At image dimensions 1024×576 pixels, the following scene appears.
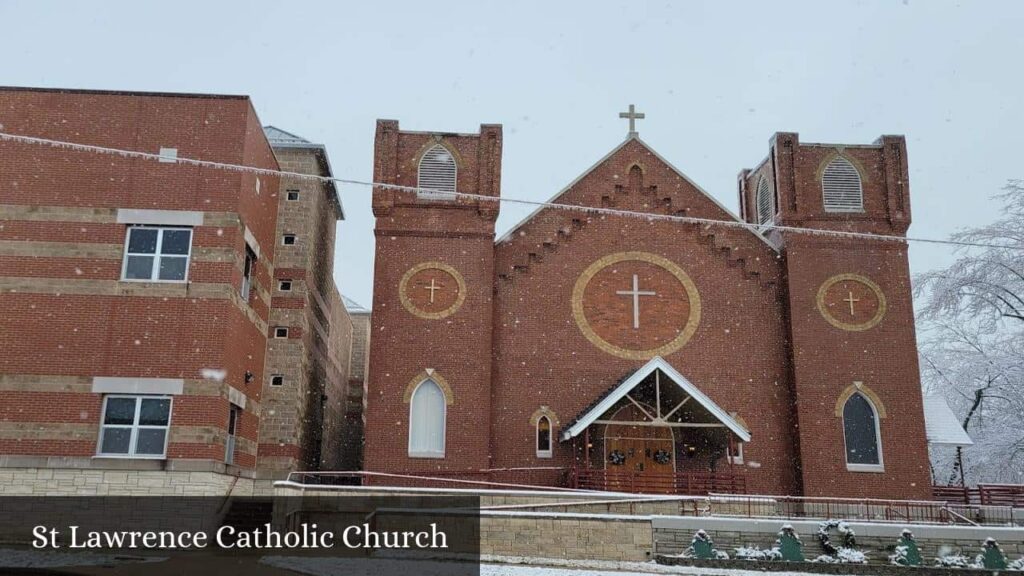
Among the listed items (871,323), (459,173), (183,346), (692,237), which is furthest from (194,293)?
(871,323)

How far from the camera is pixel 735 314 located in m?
27.0

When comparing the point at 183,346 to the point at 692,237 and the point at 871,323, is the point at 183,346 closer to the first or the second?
the point at 692,237

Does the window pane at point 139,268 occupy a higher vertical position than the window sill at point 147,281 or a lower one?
higher

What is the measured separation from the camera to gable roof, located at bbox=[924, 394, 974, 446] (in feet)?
88.9

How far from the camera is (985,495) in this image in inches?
1026

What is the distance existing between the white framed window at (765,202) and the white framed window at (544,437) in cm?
893

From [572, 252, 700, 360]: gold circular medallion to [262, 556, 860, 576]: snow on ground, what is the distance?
9471 millimetres

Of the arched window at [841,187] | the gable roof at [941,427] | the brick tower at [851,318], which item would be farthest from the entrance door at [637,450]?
the arched window at [841,187]

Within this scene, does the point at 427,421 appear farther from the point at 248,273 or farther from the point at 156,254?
the point at 156,254

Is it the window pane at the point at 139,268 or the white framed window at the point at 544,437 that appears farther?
the white framed window at the point at 544,437

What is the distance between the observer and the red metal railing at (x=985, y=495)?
84.2 ft

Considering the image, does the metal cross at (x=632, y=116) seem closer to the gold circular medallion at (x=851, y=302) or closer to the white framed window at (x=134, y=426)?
the gold circular medallion at (x=851, y=302)

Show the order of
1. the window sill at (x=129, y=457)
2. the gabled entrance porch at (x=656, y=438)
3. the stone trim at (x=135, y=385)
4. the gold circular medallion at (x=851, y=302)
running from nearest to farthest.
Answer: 1. the window sill at (x=129, y=457)
2. the stone trim at (x=135, y=385)
3. the gabled entrance porch at (x=656, y=438)
4. the gold circular medallion at (x=851, y=302)

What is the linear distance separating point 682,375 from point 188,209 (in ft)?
44.0
